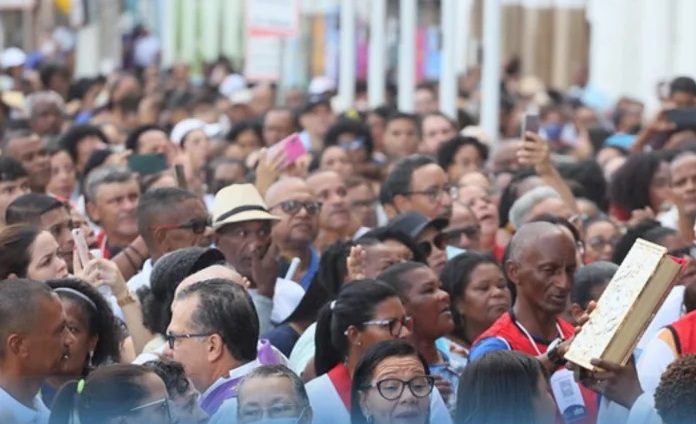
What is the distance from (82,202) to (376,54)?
9368mm

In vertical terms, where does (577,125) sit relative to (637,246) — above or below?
below

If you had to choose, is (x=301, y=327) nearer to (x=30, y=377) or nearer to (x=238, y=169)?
(x=30, y=377)

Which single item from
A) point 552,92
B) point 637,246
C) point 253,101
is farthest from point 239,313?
point 552,92

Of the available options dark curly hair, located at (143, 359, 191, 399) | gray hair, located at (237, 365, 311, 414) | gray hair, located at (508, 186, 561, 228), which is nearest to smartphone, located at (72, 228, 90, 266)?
dark curly hair, located at (143, 359, 191, 399)

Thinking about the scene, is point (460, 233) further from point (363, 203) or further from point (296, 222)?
point (363, 203)

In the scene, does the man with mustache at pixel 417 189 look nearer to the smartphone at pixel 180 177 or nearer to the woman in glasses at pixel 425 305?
the smartphone at pixel 180 177

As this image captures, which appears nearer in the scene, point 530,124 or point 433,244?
point 433,244

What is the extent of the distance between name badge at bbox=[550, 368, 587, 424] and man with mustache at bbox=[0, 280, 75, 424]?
1948 mm

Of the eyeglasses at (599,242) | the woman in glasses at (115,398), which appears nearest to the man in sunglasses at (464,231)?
the eyeglasses at (599,242)

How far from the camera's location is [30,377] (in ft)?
26.1

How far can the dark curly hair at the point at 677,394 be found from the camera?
7020mm

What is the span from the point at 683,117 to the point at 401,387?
8068 millimetres

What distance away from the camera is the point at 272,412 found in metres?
7.57

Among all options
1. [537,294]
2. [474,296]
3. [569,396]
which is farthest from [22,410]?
[474,296]
